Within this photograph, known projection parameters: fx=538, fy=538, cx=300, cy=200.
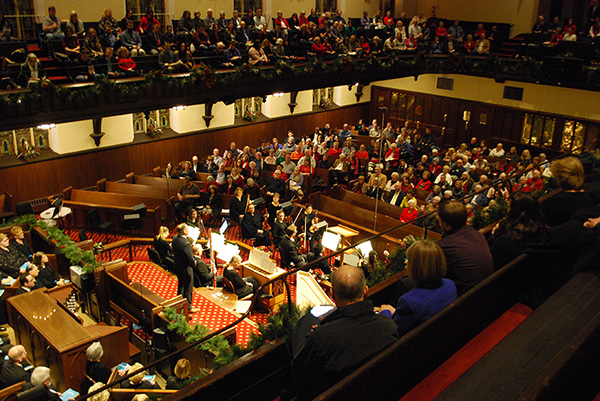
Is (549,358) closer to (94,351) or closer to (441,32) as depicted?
(94,351)

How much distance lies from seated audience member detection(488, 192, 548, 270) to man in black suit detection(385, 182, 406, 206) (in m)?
7.24

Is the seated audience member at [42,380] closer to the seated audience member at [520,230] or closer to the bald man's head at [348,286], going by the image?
the bald man's head at [348,286]

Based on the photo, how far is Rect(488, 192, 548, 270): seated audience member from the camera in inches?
143

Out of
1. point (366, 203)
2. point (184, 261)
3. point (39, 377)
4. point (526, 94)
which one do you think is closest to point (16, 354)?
point (39, 377)

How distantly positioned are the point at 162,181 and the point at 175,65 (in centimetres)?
265

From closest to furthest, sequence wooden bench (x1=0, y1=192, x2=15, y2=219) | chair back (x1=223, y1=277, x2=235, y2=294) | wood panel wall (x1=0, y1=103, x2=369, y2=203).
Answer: chair back (x1=223, y1=277, x2=235, y2=294), wooden bench (x1=0, y1=192, x2=15, y2=219), wood panel wall (x1=0, y1=103, x2=369, y2=203)

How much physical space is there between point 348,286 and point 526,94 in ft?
51.5

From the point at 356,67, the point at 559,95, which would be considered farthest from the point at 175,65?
the point at 559,95

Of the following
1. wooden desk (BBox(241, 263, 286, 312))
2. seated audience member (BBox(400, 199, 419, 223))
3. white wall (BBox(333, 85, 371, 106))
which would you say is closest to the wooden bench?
wooden desk (BBox(241, 263, 286, 312))

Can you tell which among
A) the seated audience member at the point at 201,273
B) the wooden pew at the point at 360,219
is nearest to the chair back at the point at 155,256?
the seated audience member at the point at 201,273

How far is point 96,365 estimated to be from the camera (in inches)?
239

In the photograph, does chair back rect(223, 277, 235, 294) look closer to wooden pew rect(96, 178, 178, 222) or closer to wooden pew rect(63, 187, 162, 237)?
wooden pew rect(63, 187, 162, 237)

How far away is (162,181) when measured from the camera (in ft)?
40.9

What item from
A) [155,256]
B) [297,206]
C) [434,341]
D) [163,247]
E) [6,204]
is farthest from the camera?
[6,204]
